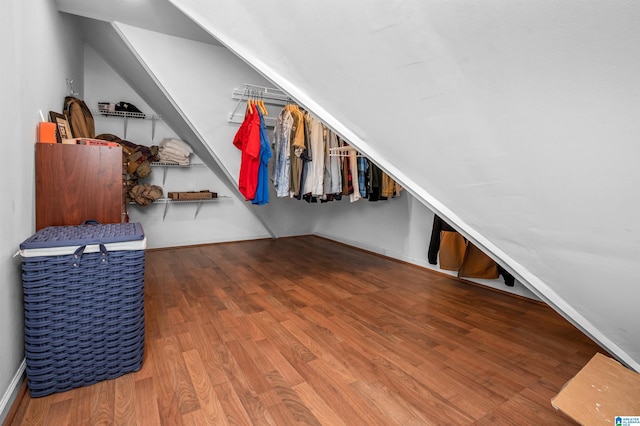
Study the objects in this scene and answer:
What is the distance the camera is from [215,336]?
1786 mm

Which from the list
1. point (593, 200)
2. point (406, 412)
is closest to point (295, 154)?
point (406, 412)

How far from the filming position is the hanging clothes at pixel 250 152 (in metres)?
2.87

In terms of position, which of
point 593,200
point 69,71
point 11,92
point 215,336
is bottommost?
point 215,336

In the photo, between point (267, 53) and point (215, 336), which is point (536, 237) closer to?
point (267, 53)

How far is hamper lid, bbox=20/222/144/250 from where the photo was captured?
1.22 m

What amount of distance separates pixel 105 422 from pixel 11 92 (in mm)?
1319

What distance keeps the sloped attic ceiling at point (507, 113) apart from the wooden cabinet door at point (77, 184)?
1.04 meters

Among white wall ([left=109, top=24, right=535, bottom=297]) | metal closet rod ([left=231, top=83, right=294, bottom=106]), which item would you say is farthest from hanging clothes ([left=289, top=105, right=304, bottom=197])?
white wall ([left=109, top=24, right=535, bottom=297])

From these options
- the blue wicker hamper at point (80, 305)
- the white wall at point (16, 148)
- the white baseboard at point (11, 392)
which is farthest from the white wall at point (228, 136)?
the white baseboard at point (11, 392)

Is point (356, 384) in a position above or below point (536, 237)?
below

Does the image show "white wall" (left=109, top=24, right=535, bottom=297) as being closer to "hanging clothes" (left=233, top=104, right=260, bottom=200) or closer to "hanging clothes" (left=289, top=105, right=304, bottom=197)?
"hanging clothes" (left=233, top=104, right=260, bottom=200)

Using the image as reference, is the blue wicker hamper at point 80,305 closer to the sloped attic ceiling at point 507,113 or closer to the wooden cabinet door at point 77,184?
the wooden cabinet door at point 77,184

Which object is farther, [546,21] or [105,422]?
[105,422]

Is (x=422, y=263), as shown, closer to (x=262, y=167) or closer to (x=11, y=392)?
(x=262, y=167)
